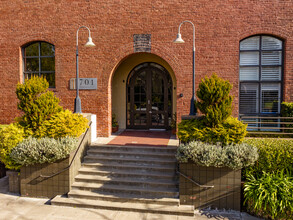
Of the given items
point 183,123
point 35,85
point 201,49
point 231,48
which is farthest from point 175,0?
point 35,85

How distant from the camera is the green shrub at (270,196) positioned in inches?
201

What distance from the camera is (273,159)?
5.74 meters

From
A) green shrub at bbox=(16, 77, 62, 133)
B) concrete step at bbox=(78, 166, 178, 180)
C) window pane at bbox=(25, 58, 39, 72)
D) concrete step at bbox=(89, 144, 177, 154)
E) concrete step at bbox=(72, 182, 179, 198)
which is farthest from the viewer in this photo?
window pane at bbox=(25, 58, 39, 72)

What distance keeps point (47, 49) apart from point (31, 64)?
1.03 m

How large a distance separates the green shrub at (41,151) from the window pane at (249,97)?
642 cm

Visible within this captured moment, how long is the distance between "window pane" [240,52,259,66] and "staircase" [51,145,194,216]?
459cm

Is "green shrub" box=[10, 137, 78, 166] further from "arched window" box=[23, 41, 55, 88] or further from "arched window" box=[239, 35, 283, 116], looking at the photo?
"arched window" box=[239, 35, 283, 116]

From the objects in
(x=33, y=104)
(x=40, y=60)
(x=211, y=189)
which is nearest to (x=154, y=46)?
(x=33, y=104)

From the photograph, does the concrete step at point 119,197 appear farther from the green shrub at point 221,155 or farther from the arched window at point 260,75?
the arched window at point 260,75

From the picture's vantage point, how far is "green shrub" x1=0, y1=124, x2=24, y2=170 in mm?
6480

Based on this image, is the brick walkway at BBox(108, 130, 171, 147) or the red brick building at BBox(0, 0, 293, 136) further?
the red brick building at BBox(0, 0, 293, 136)

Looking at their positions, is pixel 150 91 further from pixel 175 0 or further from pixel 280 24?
pixel 280 24

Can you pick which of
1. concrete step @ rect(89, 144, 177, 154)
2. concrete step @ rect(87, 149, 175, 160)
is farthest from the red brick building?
concrete step @ rect(87, 149, 175, 160)

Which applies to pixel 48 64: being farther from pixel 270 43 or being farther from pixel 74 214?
pixel 270 43
